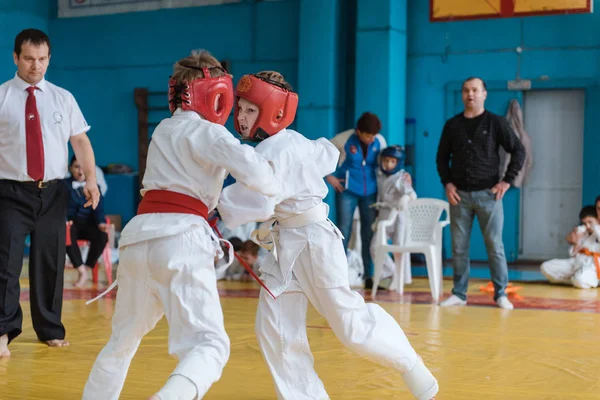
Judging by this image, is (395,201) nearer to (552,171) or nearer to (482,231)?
(482,231)

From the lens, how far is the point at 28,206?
433 cm

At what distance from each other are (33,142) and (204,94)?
180 cm

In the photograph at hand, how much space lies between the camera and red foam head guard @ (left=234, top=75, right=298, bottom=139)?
10.4 ft

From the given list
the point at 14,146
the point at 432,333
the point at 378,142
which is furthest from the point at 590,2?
the point at 14,146

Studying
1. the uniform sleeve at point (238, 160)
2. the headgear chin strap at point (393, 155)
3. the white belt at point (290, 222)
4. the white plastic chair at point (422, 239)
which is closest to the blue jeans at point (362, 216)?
the white plastic chair at point (422, 239)

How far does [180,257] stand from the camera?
270 cm

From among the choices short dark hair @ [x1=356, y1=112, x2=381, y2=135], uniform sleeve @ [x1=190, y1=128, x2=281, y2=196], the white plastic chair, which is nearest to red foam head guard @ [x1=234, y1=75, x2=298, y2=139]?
uniform sleeve @ [x1=190, y1=128, x2=281, y2=196]

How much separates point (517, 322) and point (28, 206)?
3.39 meters

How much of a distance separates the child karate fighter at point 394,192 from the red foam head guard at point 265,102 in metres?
4.46

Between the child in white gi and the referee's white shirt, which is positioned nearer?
the referee's white shirt

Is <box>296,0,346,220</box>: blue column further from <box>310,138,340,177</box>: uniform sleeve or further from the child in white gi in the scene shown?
<box>310,138,340,177</box>: uniform sleeve

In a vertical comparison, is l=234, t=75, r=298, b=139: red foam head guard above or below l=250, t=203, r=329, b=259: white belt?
above

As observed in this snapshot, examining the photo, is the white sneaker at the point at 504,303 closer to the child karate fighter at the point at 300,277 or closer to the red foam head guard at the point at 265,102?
the child karate fighter at the point at 300,277

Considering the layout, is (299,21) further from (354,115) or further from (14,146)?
(14,146)
